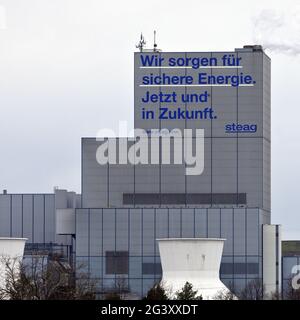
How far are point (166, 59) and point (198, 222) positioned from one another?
14229 millimetres

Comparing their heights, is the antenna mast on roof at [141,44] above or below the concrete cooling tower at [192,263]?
above

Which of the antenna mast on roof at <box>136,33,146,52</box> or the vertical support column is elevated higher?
the antenna mast on roof at <box>136,33,146,52</box>

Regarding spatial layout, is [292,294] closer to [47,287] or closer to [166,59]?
[166,59]

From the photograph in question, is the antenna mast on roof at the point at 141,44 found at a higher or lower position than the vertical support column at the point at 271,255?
higher

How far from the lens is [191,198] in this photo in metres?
116

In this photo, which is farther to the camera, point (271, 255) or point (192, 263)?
point (271, 255)

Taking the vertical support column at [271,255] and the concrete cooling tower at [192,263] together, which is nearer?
the concrete cooling tower at [192,263]

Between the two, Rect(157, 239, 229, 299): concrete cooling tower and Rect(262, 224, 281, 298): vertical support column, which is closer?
Rect(157, 239, 229, 299): concrete cooling tower

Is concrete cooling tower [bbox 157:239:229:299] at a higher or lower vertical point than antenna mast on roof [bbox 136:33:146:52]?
lower

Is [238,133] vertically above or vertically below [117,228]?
above

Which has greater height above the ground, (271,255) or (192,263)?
(271,255)
